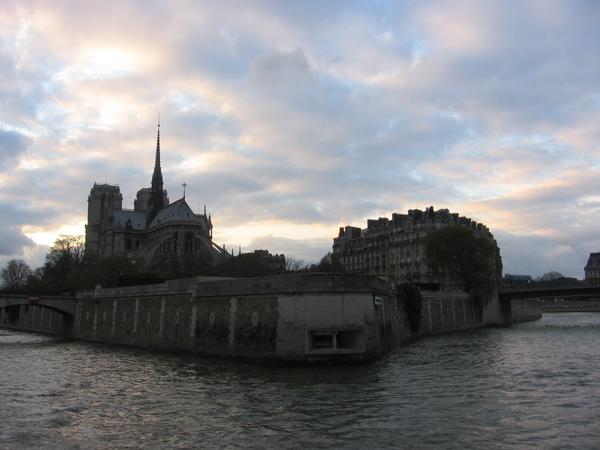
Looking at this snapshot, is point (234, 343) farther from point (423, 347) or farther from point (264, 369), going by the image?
point (423, 347)

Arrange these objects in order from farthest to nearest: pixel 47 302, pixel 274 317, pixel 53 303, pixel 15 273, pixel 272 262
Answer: pixel 15 273 < pixel 272 262 < pixel 53 303 < pixel 47 302 < pixel 274 317

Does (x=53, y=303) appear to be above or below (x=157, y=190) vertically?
below

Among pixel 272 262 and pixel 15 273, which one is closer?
pixel 272 262

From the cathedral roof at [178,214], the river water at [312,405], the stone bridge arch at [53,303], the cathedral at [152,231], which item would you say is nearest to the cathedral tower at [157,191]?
the cathedral at [152,231]

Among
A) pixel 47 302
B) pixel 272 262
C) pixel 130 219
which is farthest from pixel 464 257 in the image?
pixel 130 219

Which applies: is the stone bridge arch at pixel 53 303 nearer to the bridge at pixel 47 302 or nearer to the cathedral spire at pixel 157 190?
the bridge at pixel 47 302

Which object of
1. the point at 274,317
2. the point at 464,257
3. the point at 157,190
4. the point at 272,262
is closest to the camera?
the point at 274,317

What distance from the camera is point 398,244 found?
106375 millimetres

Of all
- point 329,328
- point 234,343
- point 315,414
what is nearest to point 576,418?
point 315,414

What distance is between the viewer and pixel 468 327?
2474 inches

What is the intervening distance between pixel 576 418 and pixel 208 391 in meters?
11.7

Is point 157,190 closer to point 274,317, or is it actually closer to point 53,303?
point 53,303

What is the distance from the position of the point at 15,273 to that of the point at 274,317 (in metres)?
115

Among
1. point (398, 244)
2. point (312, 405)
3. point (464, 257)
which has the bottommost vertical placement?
point (312, 405)
